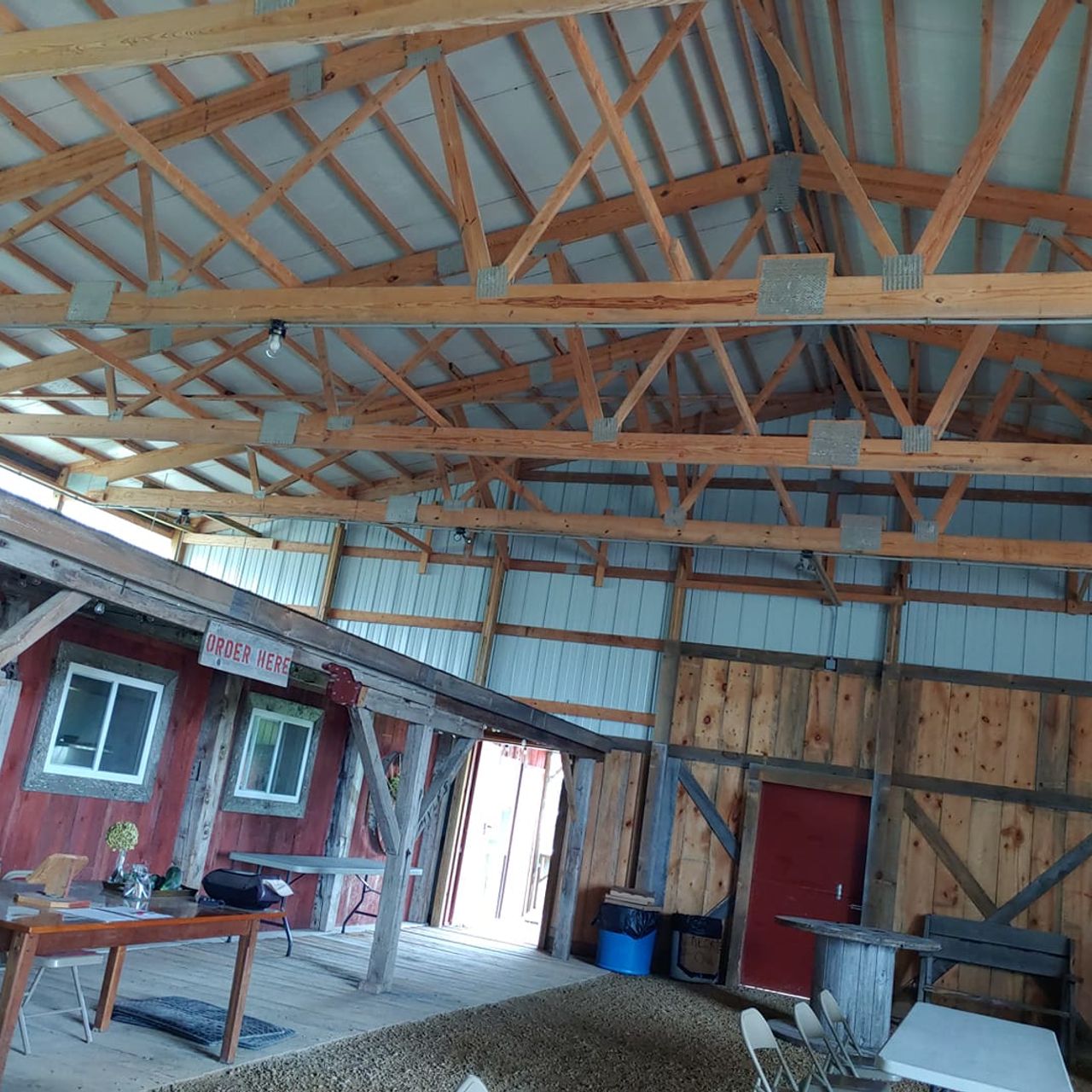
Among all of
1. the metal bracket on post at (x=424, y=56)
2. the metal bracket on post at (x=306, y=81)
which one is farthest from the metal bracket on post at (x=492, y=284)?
the metal bracket on post at (x=306, y=81)

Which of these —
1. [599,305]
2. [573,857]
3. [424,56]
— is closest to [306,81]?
[424,56]

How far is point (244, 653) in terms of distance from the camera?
226 inches

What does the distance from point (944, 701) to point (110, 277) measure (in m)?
8.74

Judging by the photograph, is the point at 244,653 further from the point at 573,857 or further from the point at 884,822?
the point at 884,822

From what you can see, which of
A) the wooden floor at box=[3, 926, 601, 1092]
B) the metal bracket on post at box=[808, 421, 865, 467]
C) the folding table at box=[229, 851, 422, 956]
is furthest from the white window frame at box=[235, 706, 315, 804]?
the metal bracket on post at box=[808, 421, 865, 467]

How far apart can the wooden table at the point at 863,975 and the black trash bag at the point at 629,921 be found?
306 cm

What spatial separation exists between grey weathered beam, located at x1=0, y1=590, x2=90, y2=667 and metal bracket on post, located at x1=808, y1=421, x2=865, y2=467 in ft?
14.5

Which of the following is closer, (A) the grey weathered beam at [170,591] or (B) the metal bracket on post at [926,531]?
(A) the grey weathered beam at [170,591]

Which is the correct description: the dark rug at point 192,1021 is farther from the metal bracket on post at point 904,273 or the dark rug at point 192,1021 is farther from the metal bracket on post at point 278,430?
the metal bracket on post at point 904,273

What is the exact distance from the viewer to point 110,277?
8570 mm

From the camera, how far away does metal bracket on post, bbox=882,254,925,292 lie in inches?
200

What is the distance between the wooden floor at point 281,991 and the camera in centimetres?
482

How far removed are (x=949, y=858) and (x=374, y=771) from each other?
6.35 meters

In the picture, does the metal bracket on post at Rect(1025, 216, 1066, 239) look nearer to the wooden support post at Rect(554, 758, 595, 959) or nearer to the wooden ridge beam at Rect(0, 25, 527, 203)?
the wooden ridge beam at Rect(0, 25, 527, 203)
